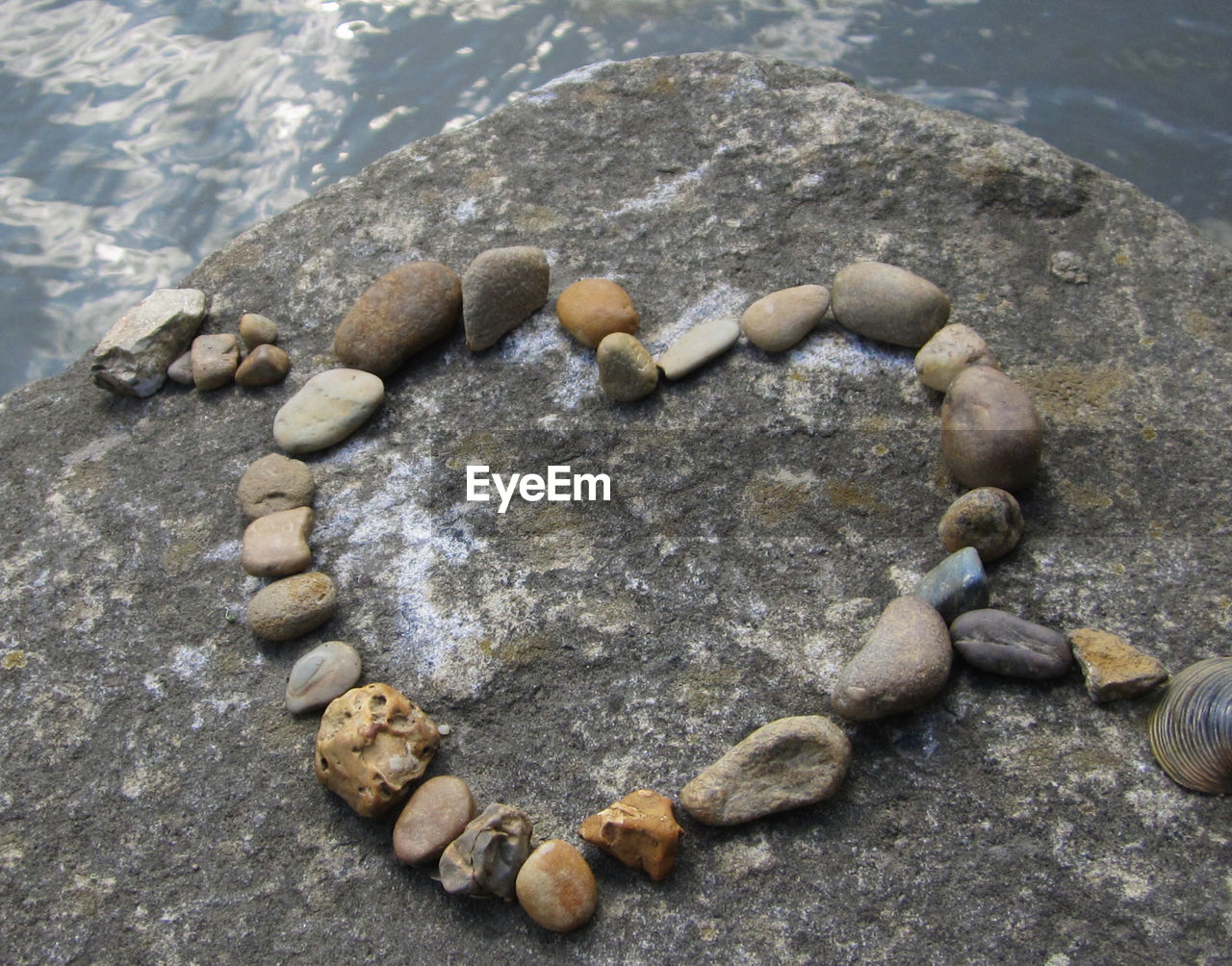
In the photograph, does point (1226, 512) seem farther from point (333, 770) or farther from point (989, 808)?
point (333, 770)

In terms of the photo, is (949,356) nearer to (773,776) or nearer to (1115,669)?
(1115,669)

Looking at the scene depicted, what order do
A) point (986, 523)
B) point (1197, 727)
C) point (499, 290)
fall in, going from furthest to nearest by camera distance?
point (499, 290)
point (986, 523)
point (1197, 727)

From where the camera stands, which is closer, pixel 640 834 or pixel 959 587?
pixel 640 834

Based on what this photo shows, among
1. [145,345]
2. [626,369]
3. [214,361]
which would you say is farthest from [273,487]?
[626,369]

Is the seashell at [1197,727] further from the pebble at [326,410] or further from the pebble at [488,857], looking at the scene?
the pebble at [326,410]

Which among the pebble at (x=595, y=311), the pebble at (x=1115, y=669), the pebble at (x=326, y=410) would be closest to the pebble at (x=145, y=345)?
the pebble at (x=326, y=410)

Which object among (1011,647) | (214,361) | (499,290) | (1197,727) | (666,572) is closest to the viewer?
(1197,727)
